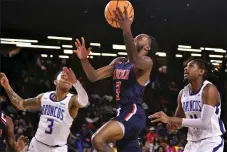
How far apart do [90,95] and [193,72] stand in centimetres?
1137

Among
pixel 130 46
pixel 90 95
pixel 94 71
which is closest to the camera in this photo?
pixel 130 46

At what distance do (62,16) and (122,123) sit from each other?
39.0ft

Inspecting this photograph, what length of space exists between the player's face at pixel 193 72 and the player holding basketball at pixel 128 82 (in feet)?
2.07

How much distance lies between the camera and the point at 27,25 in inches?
653

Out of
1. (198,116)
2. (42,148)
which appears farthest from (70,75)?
(198,116)

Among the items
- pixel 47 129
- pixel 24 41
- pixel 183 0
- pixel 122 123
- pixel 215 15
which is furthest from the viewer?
pixel 24 41

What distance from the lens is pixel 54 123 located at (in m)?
6.30

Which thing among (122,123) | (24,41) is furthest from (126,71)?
(24,41)

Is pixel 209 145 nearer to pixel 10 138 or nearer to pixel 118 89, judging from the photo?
pixel 118 89

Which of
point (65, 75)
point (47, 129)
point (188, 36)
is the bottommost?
point (47, 129)

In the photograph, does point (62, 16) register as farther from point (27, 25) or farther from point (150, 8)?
point (150, 8)

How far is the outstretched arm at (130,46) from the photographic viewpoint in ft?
16.3

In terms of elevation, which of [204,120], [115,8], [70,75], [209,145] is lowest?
[209,145]

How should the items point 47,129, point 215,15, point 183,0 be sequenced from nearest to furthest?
1. point 47,129
2. point 183,0
3. point 215,15
